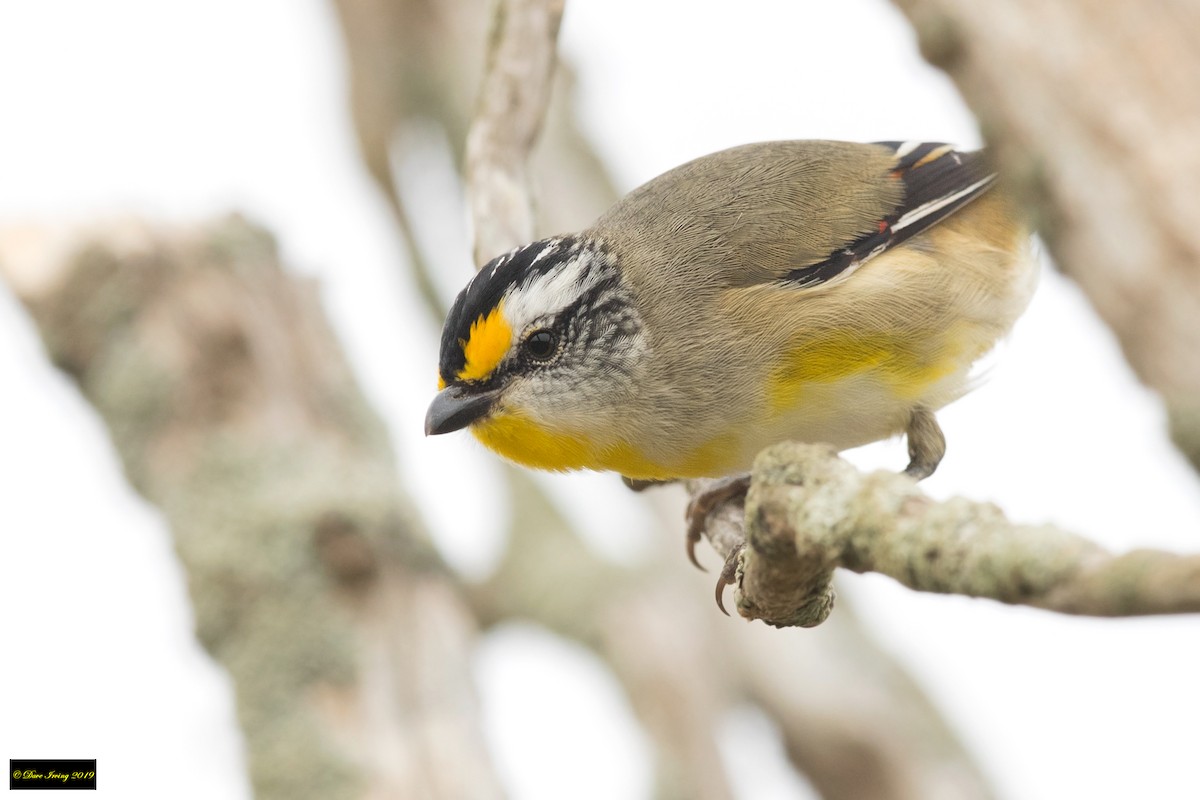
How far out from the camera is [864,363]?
3875 mm

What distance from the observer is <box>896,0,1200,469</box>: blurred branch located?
2400mm

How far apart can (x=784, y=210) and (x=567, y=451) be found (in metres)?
1.25

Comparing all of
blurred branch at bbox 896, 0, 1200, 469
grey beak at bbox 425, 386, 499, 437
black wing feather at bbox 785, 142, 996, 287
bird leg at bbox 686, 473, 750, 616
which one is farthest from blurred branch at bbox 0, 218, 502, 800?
blurred branch at bbox 896, 0, 1200, 469

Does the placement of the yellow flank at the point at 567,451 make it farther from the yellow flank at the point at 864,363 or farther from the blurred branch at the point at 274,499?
the blurred branch at the point at 274,499

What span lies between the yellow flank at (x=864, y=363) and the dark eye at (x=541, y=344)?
723mm

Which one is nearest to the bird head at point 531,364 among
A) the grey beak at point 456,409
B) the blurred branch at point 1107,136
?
the grey beak at point 456,409

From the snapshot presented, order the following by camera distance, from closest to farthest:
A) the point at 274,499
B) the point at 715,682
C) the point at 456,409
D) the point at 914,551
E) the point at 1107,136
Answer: the point at 914,551
the point at 1107,136
the point at 456,409
the point at 274,499
the point at 715,682

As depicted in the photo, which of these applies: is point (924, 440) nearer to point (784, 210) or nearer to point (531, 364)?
point (784, 210)

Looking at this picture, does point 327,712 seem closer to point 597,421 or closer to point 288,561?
point 288,561


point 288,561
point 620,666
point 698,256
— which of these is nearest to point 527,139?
point 698,256

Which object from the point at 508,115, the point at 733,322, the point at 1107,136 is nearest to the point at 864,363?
the point at 733,322

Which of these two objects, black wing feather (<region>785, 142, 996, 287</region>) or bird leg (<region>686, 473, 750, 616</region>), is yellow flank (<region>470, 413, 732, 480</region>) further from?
black wing feather (<region>785, 142, 996, 287</region>)

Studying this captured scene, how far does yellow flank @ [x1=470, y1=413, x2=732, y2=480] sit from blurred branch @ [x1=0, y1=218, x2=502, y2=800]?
4.38 feet

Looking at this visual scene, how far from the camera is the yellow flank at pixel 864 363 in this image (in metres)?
3.77
